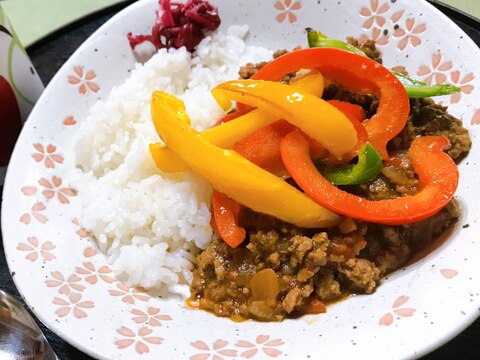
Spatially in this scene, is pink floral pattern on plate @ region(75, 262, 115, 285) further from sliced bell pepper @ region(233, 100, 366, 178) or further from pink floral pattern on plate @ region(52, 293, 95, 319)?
sliced bell pepper @ region(233, 100, 366, 178)

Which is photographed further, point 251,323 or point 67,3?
point 67,3

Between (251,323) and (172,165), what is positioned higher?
(172,165)

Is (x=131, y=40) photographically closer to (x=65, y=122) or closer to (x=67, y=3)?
(x=65, y=122)

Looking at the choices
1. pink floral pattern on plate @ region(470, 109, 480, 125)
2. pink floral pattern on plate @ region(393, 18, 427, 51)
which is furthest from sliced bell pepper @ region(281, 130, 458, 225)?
pink floral pattern on plate @ region(393, 18, 427, 51)

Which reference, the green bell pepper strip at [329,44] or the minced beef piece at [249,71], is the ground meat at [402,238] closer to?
the green bell pepper strip at [329,44]

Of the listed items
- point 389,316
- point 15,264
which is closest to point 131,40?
point 15,264

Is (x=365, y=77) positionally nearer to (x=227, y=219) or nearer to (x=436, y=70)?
(x=436, y=70)

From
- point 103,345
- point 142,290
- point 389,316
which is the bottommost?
point 142,290
